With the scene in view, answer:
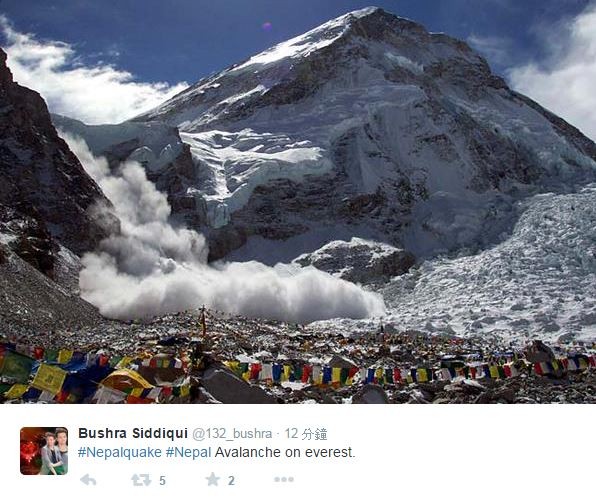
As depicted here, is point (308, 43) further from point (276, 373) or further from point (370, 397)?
point (370, 397)

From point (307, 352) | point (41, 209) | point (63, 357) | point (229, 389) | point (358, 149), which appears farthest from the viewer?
point (358, 149)

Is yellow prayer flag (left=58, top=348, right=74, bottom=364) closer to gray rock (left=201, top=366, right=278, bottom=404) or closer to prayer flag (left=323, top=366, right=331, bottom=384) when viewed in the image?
gray rock (left=201, top=366, right=278, bottom=404)

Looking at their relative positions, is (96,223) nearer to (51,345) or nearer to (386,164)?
(51,345)

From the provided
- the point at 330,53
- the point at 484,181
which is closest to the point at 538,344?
the point at 484,181

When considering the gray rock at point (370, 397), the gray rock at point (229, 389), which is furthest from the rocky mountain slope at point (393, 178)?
the gray rock at point (229, 389)

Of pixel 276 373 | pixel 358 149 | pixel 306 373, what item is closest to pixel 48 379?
pixel 276 373
